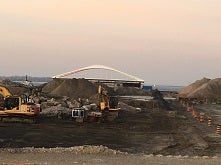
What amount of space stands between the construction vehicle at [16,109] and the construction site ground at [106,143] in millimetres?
854

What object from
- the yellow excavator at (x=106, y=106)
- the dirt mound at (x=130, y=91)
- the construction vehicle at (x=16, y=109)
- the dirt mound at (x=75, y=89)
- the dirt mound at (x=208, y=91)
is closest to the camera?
the construction vehicle at (x=16, y=109)

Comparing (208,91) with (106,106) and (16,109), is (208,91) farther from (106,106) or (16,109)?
(16,109)

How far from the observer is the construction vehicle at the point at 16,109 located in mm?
39594

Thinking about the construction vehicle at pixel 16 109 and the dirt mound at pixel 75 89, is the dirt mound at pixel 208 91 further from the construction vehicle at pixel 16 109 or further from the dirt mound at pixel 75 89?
the construction vehicle at pixel 16 109

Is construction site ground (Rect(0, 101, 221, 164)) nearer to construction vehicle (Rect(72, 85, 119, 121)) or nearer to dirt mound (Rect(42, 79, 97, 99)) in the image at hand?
construction vehicle (Rect(72, 85, 119, 121))

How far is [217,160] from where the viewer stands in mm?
21938

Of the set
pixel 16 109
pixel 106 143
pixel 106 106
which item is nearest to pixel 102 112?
pixel 106 106

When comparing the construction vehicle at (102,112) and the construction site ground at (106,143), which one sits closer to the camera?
the construction site ground at (106,143)

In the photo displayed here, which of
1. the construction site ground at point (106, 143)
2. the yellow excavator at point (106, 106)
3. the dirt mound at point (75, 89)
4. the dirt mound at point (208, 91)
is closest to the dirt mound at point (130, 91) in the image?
the dirt mound at point (208, 91)

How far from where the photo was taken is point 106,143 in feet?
99.0

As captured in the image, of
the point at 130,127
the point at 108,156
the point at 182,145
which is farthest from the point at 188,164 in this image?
the point at 130,127

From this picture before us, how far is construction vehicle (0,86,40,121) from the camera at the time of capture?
39594 millimetres

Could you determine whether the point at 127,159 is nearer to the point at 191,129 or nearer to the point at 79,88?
the point at 191,129

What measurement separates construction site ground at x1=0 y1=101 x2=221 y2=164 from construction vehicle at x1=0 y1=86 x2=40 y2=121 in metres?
0.85
